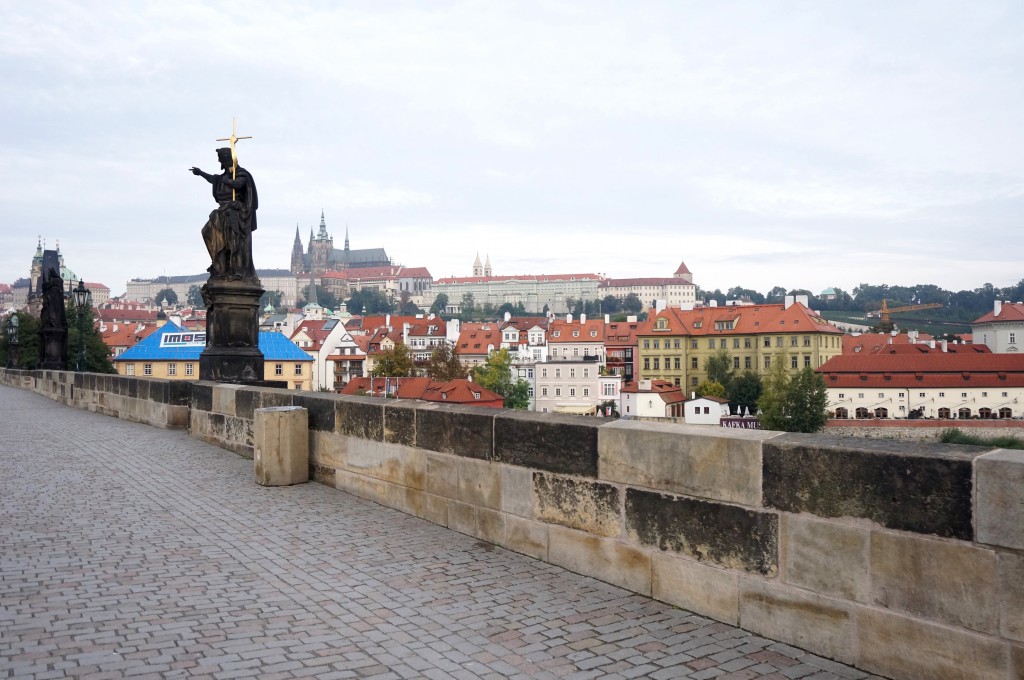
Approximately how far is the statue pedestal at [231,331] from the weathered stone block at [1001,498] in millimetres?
11684

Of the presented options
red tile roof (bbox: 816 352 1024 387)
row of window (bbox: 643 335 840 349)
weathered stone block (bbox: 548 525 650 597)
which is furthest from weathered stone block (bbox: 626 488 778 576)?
row of window (bbox: 643 335 840 349)

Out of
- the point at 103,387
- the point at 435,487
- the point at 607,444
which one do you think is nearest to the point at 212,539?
the point at 435,487

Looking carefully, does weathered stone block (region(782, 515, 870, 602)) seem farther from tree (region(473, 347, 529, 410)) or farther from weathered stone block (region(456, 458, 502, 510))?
tree (region(473, 347, 529, 410))

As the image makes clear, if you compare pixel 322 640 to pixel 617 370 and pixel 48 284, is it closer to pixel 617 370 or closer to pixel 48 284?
pixel 48 284

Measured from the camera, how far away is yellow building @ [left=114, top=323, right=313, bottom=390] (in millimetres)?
61250

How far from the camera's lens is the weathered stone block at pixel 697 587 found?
4086 millimetres

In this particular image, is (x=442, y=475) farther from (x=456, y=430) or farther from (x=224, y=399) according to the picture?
(x=224, y=399)

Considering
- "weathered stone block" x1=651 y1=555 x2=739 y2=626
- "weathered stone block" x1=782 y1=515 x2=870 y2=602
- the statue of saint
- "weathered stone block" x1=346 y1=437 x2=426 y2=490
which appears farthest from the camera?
the statue of saint

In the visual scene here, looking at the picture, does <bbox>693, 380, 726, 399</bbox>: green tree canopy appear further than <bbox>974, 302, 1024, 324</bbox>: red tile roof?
Yes

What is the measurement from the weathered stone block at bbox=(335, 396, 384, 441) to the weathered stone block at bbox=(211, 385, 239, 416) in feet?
10.2

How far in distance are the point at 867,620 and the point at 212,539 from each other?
4371 mm

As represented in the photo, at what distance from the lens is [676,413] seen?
74750mm

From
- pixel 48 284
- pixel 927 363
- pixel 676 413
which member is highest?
pixel 48 284

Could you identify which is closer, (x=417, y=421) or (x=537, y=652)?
(x=537, y=652)
